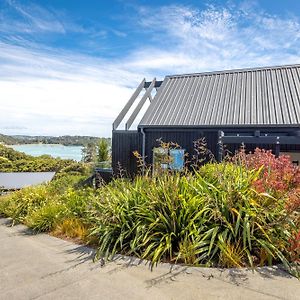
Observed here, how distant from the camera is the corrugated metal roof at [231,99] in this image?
38.8 feet

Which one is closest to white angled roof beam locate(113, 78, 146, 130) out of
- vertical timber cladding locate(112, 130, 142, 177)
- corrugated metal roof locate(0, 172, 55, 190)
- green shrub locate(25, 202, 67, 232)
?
vertical timber cladding locate(112, 130, 142, 177)

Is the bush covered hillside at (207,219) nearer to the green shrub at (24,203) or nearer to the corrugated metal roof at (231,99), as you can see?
the green shrub at (24,203)

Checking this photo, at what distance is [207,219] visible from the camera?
3840 mm

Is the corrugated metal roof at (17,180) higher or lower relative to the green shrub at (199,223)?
lower

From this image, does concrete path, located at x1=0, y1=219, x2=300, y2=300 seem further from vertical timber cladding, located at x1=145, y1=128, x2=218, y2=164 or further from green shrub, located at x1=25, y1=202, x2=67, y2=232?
vertical timber cladding, located at x1=145, y1=128, x2=218, y2=164

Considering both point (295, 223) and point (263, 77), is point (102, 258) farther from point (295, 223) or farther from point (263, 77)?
point (263, 77)

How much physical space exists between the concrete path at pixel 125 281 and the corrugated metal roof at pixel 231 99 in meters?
9.24

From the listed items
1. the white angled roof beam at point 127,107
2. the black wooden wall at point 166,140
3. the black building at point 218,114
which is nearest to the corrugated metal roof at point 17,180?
the black wooden wall at point 166,140

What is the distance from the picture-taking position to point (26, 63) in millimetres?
9641

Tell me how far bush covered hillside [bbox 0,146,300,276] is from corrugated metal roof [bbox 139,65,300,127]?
7498mm

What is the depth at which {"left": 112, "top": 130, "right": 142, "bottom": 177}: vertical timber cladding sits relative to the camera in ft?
45.5

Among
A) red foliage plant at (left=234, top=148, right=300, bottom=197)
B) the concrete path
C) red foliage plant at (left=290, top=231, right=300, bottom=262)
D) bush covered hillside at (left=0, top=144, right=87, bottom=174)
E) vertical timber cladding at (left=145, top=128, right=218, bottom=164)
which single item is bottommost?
bush covered hillside at (left=0, top=144, right=87, bottom=174)

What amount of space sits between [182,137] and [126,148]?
288 cm

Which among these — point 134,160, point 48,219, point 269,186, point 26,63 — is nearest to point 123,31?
point 26,63
